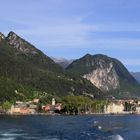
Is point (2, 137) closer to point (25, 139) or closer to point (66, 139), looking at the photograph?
point (25, 139)

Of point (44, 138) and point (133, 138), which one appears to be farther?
point (133, 138)

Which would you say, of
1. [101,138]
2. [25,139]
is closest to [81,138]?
[101,138]

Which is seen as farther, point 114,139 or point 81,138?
point 81,138

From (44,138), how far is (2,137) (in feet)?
28.5

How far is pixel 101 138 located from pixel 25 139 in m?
18.3

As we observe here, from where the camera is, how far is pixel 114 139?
Result: 11700cm

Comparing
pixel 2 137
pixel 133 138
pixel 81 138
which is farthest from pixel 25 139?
pixel 133 138

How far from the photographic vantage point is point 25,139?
377ft

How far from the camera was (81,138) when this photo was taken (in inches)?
4919

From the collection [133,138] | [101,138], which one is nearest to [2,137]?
[101,138]

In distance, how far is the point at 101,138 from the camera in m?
125

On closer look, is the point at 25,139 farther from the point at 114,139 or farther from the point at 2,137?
the point at 114,139

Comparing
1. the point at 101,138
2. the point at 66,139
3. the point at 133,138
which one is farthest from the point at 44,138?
the point at 133,138

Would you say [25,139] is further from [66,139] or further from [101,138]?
[101,138]
